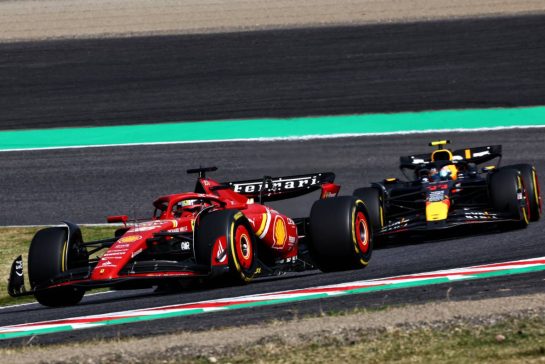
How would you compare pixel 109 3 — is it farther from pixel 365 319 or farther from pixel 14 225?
pixel 365 319

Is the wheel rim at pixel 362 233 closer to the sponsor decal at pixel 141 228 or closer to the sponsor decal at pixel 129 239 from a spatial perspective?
the sponsor decal at pixel 141 228

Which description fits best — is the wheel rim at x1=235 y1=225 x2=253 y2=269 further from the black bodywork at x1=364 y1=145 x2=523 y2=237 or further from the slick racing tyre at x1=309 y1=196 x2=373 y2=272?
the black bodywork at x1=364 y1=145 x2=523 y2=237

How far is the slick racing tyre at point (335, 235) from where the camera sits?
12.1 m

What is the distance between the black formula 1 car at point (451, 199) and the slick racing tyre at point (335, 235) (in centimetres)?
211

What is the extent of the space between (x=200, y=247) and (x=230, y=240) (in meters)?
0.28

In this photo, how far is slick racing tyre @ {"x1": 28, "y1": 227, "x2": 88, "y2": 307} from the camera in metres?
11.7

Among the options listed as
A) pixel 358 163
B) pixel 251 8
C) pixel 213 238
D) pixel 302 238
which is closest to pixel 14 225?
pixel 358 163

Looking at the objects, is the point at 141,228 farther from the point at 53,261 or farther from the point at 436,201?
the point at 436,201

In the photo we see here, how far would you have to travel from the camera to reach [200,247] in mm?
11234

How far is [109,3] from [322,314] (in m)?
25.0

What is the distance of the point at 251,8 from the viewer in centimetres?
3158

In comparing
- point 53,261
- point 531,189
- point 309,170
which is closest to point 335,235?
point 53,261

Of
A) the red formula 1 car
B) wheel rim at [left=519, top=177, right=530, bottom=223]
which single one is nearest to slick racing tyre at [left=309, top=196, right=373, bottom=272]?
the red formula 1 car

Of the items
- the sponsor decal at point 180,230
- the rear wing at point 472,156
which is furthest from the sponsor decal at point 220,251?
the rear wing at point 472,156
